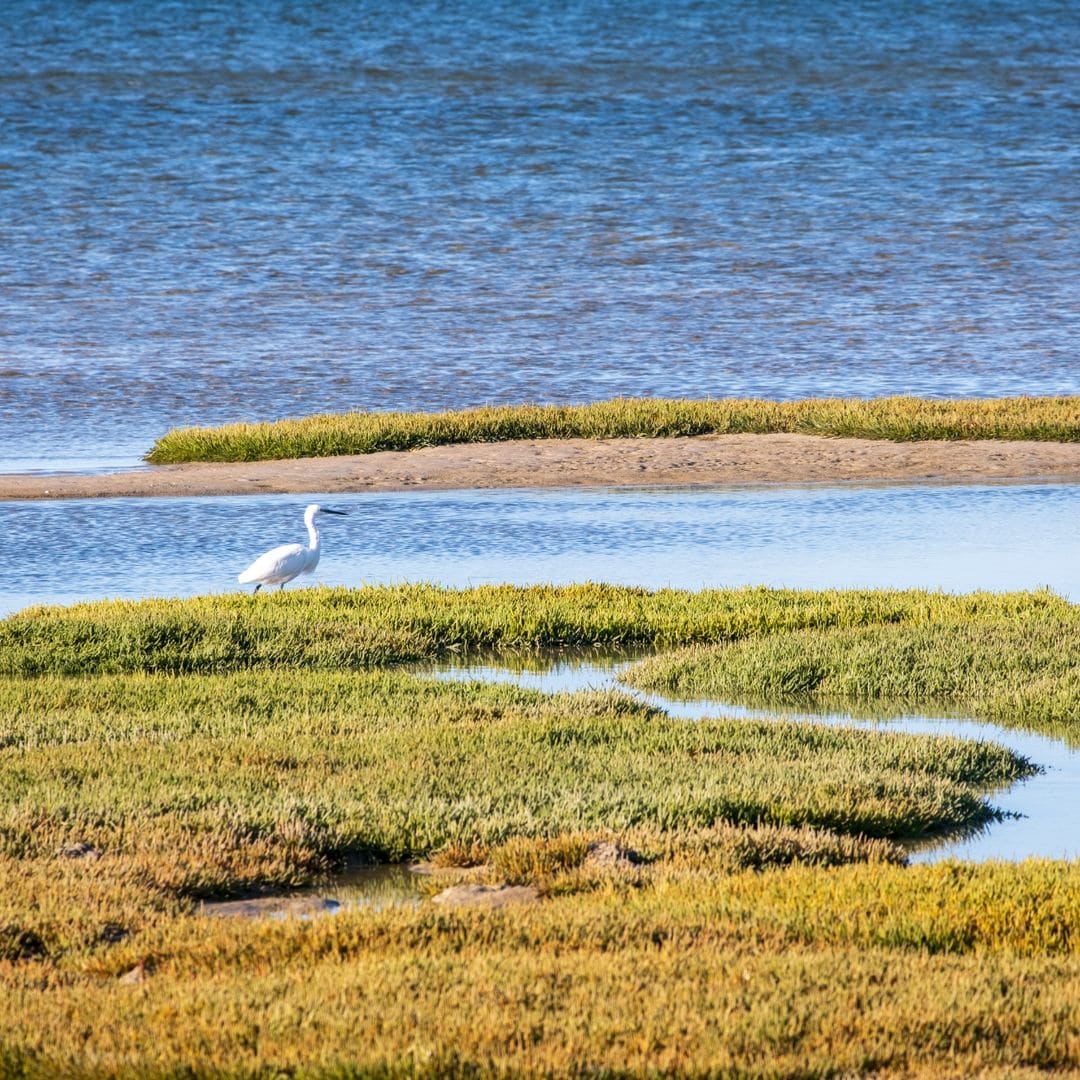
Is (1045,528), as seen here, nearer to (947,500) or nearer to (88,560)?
(947,500)

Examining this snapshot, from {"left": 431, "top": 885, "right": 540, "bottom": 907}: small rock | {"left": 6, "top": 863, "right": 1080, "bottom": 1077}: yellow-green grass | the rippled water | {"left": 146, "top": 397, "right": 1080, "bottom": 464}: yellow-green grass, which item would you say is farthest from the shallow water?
{"left": 6, "top": 863, "right": 1080, "bottom": 1077}: yellow-green grass

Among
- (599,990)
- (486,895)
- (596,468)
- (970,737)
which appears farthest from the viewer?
(596,468)

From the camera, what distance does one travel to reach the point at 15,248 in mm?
59750

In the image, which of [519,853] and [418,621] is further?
[418,621]

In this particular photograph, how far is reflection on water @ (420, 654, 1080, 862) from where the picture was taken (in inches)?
388

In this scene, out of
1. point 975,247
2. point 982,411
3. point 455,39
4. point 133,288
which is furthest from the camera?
point 455,39

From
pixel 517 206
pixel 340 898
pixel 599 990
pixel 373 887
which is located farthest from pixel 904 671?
pixel 517 206

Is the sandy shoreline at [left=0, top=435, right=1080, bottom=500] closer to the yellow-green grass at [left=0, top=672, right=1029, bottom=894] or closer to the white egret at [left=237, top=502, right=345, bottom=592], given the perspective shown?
the white egret at [left=237, top=502, right=345, bottom=592]

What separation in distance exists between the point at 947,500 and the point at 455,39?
240 ft

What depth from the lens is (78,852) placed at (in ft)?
29.5

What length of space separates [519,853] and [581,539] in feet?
42.0

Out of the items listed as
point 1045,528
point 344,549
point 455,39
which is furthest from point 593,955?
point 455,39

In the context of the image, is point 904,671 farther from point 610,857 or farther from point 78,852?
point 78,852

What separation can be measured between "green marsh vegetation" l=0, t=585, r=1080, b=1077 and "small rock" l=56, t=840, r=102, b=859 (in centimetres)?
2
